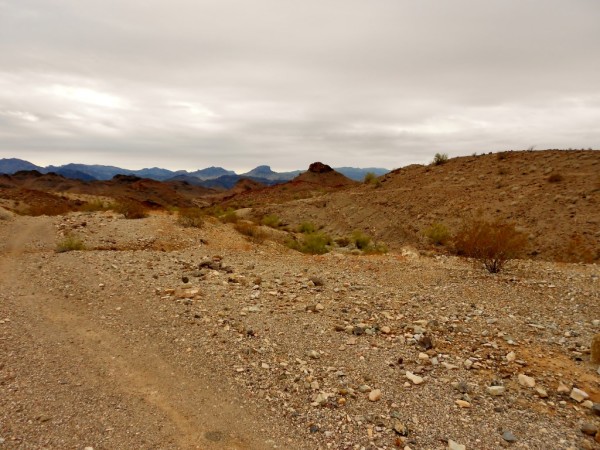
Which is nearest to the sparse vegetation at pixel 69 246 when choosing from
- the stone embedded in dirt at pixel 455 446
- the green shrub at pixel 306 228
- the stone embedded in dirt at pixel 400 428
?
the stone embedded in dirt at pixel 400 428

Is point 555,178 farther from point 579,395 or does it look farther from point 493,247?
point 579,395

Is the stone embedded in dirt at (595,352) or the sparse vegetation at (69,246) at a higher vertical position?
the sparse vegetation at (69,246)

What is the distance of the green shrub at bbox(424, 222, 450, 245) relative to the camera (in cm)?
1864

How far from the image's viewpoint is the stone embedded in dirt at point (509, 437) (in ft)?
13.2

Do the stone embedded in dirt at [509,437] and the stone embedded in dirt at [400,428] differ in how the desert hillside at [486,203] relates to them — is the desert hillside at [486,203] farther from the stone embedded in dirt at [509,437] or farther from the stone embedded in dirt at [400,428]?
the stone embedded in dirt at [400,428]

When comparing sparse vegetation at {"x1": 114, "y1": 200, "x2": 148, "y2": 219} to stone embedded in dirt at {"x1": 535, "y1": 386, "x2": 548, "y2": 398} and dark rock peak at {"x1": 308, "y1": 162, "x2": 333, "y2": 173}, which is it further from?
dark rock peak at {"x1": 308, "y1": 162, "x2": 333, "y2": 173}

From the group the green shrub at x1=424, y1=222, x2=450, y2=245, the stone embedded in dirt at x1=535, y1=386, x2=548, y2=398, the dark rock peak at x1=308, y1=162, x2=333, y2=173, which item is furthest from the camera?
the dark rock peak at x1=308, y1=162, x2=333, y2=173

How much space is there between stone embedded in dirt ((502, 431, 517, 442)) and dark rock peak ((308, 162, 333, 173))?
71739 mm

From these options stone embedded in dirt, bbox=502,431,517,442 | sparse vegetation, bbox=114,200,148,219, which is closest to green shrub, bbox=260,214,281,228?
sparse vegetation, bbox=114,200,148,219

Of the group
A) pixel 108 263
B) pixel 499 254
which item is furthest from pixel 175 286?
pixel 499 254

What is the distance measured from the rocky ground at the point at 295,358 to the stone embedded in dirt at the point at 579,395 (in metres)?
0.01

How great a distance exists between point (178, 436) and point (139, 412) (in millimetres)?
647

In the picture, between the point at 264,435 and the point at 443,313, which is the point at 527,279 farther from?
the point at 264,435

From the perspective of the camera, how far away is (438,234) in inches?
743
